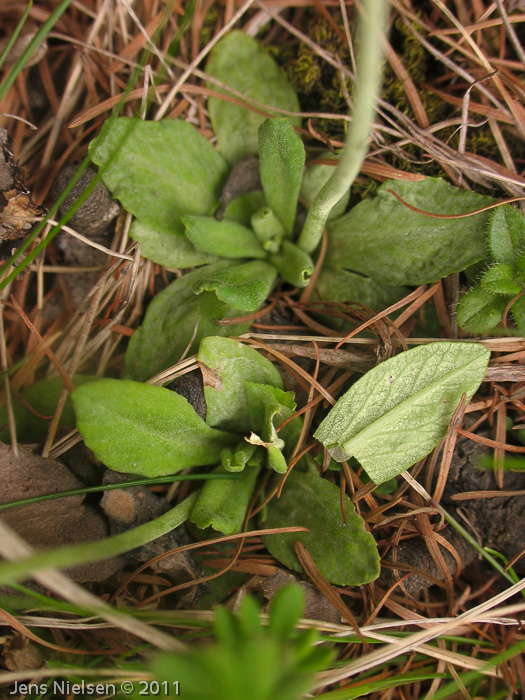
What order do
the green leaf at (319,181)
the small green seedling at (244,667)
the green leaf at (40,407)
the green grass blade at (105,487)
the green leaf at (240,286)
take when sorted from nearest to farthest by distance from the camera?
1. the small green seedling at (244,667)
2. the green grass blade at (105,487)
3. the green leaf at (240,286)
4. the green leaf at (40,407)
5. the green leaf at (319,181)

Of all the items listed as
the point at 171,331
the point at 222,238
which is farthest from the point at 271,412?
the point at 222,238

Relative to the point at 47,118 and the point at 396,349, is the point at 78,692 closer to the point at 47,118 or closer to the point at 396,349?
the point at 396,349

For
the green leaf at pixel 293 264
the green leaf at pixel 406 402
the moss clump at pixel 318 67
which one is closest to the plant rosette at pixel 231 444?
the green leaf at pixel 406 402

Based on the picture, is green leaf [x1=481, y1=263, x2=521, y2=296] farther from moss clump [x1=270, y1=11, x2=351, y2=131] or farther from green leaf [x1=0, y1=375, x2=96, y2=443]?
green leaf [x1=0, y1=375, x2=96, y2=443]

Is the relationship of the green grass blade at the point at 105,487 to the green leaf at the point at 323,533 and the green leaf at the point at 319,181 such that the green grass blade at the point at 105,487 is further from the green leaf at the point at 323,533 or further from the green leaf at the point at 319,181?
the green leaf at the point at 319,181

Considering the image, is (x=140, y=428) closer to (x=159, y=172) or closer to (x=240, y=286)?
(x=240, y=286)

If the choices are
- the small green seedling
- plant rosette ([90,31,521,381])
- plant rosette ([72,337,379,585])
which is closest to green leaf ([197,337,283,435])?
plant rosette ([72,337,379,585])
